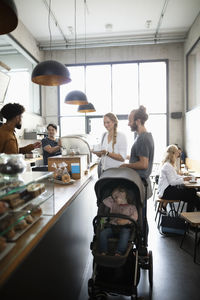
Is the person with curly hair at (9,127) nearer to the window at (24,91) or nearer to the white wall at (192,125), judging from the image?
the window at (24,91)

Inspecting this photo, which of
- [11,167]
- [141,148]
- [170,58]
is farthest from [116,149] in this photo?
[170,58]

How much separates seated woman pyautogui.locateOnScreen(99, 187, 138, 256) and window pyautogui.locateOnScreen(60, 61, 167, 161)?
239 inches

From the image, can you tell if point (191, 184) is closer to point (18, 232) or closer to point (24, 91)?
point (18, 232)

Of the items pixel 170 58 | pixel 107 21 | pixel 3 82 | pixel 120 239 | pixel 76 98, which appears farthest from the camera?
pixel 170 58

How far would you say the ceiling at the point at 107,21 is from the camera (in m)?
5.93

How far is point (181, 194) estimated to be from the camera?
4.08 meters

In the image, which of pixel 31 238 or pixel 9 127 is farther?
pixel 9 127

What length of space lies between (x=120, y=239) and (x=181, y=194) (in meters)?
2.29

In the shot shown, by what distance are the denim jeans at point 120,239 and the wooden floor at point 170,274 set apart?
600 millimetres

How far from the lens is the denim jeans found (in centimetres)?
209

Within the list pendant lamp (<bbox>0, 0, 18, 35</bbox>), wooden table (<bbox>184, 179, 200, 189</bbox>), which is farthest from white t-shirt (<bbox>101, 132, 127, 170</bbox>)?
pendant lamp (<bbox>0, 0, 18, 35</bbox>)

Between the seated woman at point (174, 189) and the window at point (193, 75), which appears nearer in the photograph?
the seated woman at point (174, 189)

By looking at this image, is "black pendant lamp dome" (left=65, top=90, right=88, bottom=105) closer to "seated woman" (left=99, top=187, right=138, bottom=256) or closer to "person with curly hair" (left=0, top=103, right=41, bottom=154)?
"person with curly hair" (left=0, top=103, right=41, bottom=154)

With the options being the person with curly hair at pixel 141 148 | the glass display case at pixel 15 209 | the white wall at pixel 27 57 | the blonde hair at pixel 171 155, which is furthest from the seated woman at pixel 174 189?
the white wall at pixel 27 57
